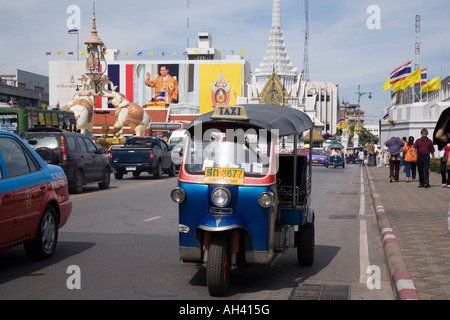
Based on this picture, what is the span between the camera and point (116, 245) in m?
9.66

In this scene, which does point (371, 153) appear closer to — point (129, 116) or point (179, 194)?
point (129, 116)

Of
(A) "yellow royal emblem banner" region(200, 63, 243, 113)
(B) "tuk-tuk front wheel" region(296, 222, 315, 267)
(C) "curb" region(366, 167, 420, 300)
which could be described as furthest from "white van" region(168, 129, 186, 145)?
(A) "yellow royal emblem banner" region(200, 63, 243, 113)

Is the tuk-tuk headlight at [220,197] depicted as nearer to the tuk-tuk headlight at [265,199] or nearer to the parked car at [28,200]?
the tuk-tuk headlight at [265,199]

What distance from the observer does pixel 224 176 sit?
674 centimetres

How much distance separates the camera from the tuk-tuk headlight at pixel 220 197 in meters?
6.59

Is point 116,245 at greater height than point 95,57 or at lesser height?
lesser

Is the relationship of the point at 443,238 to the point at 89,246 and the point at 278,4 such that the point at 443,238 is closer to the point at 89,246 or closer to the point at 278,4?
the point at 89,246

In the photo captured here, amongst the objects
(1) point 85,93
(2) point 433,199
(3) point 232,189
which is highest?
(1) point 85,93

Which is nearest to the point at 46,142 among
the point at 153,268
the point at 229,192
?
the point at 153,268

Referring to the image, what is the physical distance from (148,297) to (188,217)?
3.19ft

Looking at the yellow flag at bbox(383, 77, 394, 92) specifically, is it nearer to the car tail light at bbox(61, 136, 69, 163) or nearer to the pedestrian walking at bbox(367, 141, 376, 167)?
the pedestrian walking at bbox(367, 141, 376, 167)

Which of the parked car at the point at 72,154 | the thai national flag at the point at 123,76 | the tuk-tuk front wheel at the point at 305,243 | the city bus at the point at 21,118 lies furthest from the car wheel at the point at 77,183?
the thai national flag at the point at 123,76

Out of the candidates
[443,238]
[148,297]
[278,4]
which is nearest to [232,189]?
[148,297]
